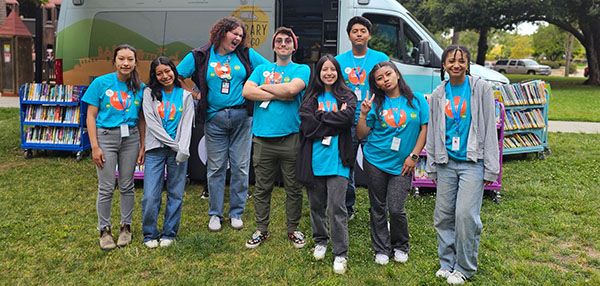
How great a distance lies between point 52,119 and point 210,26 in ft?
10.2

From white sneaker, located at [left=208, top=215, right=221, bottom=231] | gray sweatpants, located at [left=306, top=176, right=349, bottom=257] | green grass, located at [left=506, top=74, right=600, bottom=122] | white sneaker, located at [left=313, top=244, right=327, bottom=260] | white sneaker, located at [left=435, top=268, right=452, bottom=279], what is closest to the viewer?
white sneaker, located at [left=435, top=268, right=452, bottom=279]

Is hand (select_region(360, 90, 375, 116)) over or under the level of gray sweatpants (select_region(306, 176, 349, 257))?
over

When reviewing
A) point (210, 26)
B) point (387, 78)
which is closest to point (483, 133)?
point (387, 78)

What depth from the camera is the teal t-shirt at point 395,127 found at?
347 cm

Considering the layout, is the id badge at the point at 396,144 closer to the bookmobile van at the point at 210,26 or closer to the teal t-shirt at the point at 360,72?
the teal t-shirt at the point at 360,72

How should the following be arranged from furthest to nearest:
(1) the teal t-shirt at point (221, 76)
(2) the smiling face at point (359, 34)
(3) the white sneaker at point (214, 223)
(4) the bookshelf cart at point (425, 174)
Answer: (4) the bookshelf cart at point (425, 174), (3) the white sneaker at point (214, 223), (1) the teal t-shirt at point (221, 76), (2) the smiling face at point (359, 34)

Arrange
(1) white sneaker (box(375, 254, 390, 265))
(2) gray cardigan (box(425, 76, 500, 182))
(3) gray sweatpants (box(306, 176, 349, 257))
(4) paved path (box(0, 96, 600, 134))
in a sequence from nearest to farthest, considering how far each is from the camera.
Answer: (2) gray cardigan (box(425, 76, 500, 182)) < (3) gray sweatpants (box(306, 176, 349, 257)) < (1) white sneaker (box(375, 254, 390, 265)) < (4) paved path (box(0, 96, 600, 134))

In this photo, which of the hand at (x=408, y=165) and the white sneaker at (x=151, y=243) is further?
the white sneaker at (x=151, y=243)

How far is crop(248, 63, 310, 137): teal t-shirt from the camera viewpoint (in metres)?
3.81

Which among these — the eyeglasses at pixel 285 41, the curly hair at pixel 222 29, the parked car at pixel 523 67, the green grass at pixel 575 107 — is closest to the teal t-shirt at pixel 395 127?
the eyeglasses at pixel 285 41

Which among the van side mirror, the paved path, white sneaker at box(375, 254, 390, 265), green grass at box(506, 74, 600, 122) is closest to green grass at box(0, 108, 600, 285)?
white sneaker at box(375, 254, 390, 265)

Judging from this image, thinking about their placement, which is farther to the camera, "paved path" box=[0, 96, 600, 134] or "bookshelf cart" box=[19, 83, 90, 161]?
"paved path" box=[0, 96, 600, 134]

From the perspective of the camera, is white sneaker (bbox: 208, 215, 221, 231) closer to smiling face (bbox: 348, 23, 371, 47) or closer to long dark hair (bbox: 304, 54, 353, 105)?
long dark hair (bbox: 304, 54, 353, 105)

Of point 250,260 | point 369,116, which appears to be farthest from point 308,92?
point 250,260
